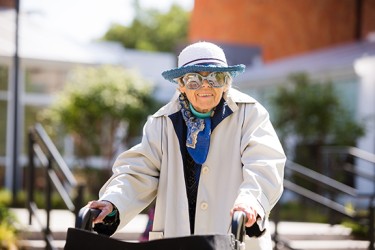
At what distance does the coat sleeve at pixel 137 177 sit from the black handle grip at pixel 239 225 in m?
0.60

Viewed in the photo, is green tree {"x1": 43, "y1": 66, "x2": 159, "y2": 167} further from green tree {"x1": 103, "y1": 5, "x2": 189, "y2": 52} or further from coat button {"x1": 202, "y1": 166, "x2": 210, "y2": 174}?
green tree {"x1": 103, "y1": 5, "x2": 189, "y2": 52}

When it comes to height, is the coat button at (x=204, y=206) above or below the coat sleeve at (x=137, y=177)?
below

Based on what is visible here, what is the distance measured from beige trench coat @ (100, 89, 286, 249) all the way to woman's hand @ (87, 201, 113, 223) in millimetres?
56

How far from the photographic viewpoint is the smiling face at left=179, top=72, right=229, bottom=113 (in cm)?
348

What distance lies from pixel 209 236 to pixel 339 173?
10294mm

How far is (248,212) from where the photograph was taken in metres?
3.02

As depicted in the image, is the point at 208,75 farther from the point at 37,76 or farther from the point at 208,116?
the point at 37,76

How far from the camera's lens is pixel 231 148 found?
351 cm

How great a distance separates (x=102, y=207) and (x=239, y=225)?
625 mm

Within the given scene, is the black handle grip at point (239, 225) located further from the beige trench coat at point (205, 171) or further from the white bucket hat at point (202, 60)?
the white bucket hat at point (202, 60)

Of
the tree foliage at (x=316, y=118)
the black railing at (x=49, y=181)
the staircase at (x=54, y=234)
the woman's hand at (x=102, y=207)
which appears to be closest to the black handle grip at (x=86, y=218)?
the woman's hand at (x=102, y=207)

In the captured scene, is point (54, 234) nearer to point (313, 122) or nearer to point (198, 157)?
point (198, 157)

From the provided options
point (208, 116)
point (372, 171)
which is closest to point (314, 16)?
point (372, 171)

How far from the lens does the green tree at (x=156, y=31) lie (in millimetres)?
50812
